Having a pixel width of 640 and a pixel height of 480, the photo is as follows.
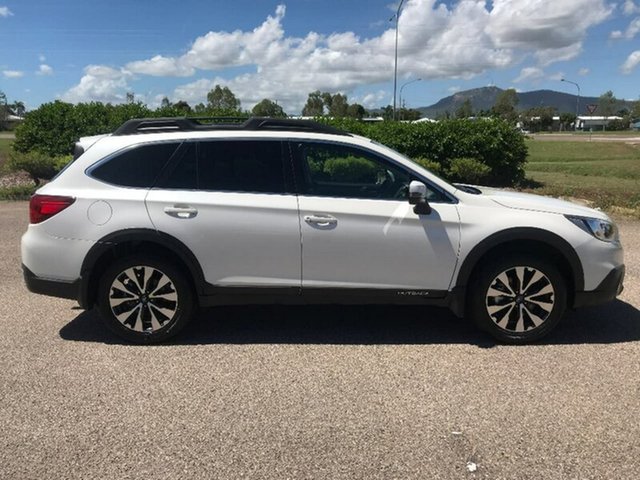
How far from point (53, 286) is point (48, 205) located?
24.8 inches

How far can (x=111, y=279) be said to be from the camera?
4.32m

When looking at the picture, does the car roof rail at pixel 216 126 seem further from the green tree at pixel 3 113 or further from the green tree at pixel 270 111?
the green tree at pixel 3 113

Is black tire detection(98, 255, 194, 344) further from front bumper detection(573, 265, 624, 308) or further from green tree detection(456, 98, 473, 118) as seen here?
green tree detection(456, 98, 473, 118)

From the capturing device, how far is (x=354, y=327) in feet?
15.9

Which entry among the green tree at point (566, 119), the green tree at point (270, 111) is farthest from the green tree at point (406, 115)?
the green tree at point (566, 119)

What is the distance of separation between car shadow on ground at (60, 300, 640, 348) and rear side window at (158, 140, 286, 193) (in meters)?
1.24

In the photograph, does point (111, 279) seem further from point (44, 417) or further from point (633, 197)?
point (633, 197)

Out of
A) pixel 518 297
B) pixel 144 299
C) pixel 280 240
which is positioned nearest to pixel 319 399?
pixel 280 240

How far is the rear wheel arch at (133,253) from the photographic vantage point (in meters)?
4.24

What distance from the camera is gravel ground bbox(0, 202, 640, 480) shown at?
115 inches

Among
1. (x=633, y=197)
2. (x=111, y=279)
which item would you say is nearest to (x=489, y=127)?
(x=633, y=197)

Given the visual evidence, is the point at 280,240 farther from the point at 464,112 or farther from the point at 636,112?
the point at 636,112

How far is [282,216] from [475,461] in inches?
85.8

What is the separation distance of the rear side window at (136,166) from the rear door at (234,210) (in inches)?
3.6
